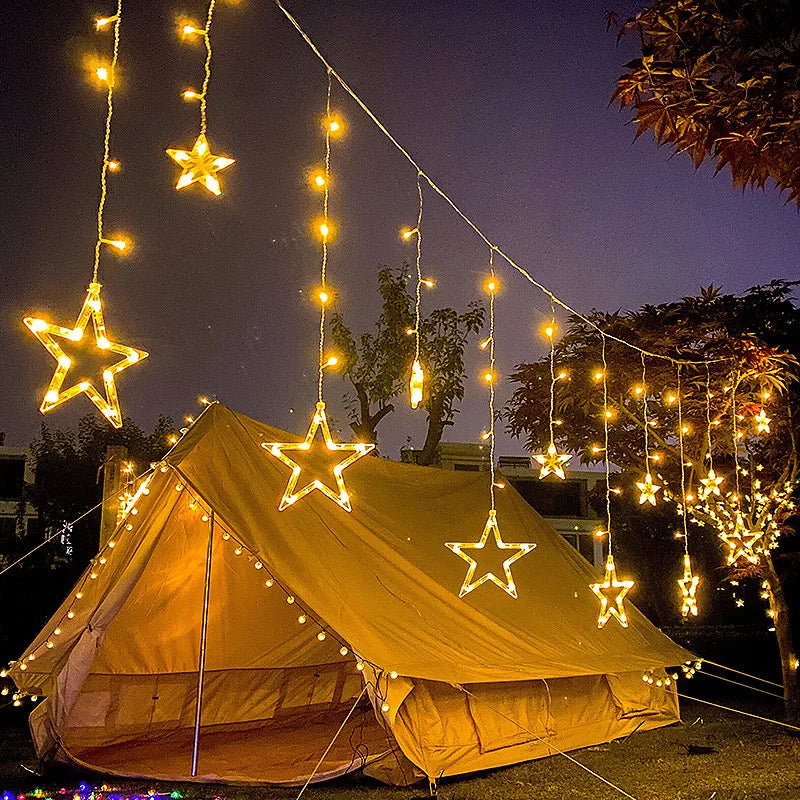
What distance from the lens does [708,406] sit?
6.86m

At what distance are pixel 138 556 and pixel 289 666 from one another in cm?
246

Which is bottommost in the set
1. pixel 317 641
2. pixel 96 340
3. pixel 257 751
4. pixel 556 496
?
pixel 257 751

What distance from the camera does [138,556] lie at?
203 inches

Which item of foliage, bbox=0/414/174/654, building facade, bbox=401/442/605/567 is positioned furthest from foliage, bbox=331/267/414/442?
building facade, bbox=401/442/605/567

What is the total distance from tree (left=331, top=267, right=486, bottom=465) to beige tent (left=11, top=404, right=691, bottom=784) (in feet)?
9.69

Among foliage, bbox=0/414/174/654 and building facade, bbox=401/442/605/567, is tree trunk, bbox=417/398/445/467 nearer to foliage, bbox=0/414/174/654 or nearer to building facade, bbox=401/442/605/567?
foliage, bbox=0/414/174/654

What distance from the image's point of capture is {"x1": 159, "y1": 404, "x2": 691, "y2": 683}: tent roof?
4855 millimetres

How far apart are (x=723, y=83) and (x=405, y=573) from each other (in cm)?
330

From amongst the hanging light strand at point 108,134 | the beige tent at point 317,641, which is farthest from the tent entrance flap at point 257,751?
the hanging light strand at point 108,134

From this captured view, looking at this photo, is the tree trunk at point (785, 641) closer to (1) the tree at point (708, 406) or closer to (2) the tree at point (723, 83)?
(1) the tree at point (708, 406)

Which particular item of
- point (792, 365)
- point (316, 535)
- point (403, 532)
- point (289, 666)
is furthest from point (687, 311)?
point (289, 666)

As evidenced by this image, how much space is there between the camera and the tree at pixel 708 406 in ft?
23.2

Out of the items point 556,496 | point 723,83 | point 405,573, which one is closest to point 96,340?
point 723,83

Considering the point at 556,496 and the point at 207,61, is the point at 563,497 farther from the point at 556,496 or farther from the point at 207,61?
the point at 207,61
